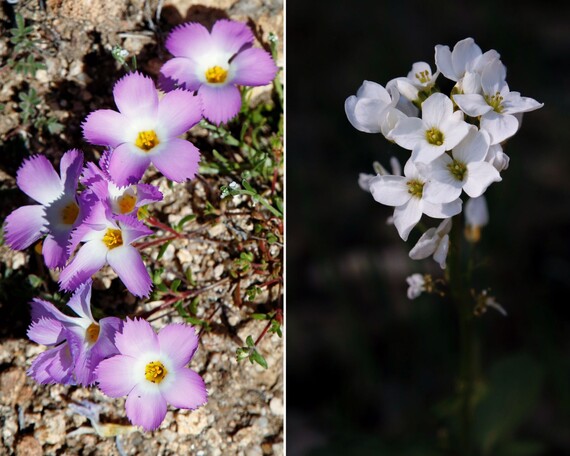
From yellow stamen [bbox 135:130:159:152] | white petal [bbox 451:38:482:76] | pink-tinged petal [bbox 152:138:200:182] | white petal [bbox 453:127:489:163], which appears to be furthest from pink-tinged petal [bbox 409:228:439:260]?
yellow stamen [bbox 135:130:159:152]

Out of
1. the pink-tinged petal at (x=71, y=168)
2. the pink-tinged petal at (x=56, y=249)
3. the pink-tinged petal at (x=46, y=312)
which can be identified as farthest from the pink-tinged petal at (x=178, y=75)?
the pink-tinged petal at (x=46, y=312)

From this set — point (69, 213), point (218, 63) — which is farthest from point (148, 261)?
point (218, 63)

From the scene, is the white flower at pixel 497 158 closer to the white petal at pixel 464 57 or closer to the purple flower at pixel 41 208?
the white petal at pixel 464 57

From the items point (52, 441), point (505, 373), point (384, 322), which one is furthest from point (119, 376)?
point (505, 373)

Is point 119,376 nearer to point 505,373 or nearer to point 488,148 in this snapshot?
point 488,148

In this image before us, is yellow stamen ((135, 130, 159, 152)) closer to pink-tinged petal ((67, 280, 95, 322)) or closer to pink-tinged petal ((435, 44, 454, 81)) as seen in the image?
pink-tinged petal ((67, 280, 95, 322))

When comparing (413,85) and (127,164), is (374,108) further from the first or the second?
(127,164)
